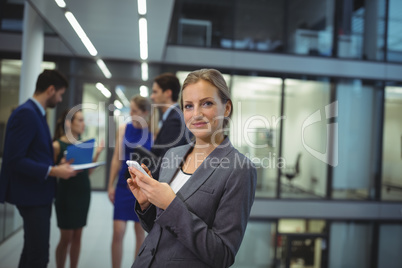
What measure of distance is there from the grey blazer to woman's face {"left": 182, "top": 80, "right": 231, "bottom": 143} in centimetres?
9

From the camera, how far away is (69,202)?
2.67m

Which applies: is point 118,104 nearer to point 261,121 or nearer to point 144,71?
point 144,71

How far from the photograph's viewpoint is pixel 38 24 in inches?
143

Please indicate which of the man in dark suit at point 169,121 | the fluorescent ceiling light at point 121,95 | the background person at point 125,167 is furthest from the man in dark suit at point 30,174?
the fluorescent ceiling light at point 121,95

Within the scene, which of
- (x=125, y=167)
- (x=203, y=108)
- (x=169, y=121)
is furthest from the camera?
(x=125, y=167)

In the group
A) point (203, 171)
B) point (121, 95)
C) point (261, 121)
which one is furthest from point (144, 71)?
point (203, 171)

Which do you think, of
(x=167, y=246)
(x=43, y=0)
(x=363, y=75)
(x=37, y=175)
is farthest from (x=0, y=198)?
(x=363, y=75)

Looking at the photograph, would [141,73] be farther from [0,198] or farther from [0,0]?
[0,198]

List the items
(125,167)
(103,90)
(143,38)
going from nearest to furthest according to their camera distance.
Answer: (125,167)
(143,38)
(103,90)

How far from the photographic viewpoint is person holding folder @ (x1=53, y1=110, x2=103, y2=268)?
264 centimetres

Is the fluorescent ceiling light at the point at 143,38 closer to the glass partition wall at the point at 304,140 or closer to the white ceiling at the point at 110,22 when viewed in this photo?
the white ceiling at the point at 110,22

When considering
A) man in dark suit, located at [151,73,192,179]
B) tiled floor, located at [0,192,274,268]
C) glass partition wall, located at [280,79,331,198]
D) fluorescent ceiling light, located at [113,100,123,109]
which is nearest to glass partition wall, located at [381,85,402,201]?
glass partition wall, located at [280,79,331,198]

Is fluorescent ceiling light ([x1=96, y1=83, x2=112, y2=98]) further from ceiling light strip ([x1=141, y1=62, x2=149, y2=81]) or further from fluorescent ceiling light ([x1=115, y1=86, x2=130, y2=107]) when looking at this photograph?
ceiling light strip ([x1=141, y1=62, x2=149, y2=81])

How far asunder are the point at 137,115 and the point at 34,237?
133cm
